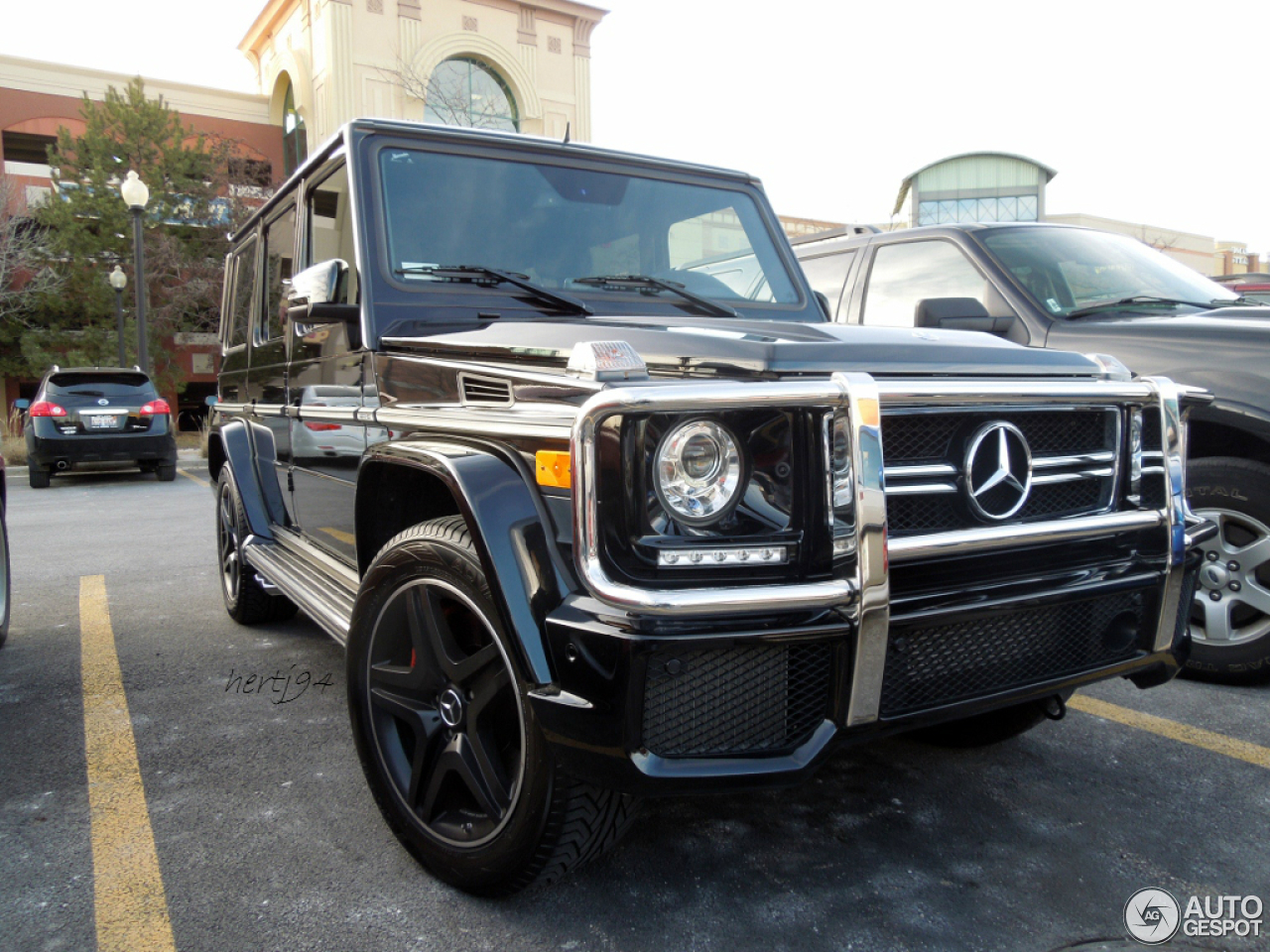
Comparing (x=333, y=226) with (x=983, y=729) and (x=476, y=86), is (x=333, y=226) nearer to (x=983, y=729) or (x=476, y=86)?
(x=983, y=729)

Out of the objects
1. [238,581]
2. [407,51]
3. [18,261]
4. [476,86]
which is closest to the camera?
[238,581]

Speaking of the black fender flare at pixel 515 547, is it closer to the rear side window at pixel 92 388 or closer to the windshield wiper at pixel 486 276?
the windshield wiper at pixel 486 276

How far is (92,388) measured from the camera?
1246 centimetres

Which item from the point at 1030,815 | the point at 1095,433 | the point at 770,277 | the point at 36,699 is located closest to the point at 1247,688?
the point at 1030,815

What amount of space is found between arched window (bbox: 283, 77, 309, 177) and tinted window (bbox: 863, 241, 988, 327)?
28448mm

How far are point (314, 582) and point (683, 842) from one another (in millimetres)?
1622

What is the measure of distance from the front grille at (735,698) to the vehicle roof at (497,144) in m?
1.99

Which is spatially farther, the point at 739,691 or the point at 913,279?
the point at 913,279

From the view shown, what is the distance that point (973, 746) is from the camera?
306 centimetres

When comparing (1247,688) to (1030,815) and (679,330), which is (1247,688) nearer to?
(1030,815)

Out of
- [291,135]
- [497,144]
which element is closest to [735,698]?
[497,144]

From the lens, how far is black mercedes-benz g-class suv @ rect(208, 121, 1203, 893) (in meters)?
1.77

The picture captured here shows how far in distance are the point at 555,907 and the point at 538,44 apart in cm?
3338

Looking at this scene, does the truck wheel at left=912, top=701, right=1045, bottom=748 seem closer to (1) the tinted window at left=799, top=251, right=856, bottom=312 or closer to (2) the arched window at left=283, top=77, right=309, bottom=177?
(1) the tinted window at left=799, top=251, right=856, bottom=312
